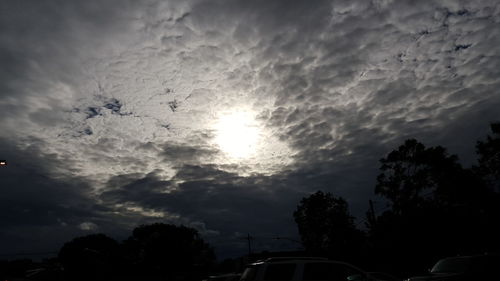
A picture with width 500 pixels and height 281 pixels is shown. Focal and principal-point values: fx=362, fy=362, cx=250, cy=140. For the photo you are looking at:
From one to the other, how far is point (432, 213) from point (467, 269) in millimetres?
28566

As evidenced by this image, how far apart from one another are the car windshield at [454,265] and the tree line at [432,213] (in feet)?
71.4

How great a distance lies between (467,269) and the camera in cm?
1113

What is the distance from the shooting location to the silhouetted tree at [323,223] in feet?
231

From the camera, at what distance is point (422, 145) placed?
46.8 metres

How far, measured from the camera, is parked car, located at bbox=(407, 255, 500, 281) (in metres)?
10.5

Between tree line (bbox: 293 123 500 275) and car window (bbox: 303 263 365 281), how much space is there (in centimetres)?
2527

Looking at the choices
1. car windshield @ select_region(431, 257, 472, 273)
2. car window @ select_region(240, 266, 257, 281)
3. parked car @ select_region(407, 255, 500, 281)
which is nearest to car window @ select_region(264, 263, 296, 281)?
car window @ select_region(240, 266, 257, 281)

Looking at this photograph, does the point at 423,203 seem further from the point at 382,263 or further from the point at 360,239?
the point at 360,239

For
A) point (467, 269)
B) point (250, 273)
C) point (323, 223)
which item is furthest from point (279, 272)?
point (323, 223)

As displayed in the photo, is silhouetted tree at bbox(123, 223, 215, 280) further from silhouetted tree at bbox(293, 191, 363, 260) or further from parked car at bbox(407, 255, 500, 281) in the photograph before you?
parked car at bbox(407, 255, 500, 281)

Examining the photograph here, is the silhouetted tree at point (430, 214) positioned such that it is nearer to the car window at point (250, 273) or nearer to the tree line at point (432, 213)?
the tree line at point (432, 213)

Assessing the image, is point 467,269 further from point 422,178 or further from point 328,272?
point 422,178

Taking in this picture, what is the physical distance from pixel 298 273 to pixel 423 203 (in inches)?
1638

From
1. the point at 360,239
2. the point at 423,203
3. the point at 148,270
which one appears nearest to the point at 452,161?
the point at 423,203
